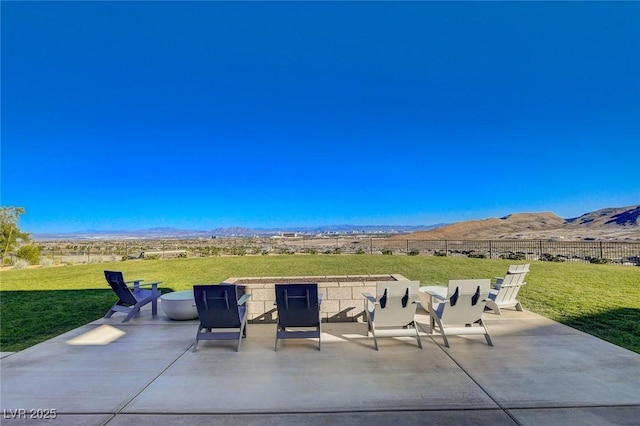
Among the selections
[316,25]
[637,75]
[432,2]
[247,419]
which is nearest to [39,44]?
[316,25]

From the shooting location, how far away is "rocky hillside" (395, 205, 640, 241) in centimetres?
4312

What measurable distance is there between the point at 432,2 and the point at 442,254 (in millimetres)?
14355

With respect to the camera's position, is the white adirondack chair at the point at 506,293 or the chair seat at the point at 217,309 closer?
the chair seat at the point at 217,309

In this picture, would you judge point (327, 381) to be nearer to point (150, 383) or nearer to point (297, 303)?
point (297, 303)

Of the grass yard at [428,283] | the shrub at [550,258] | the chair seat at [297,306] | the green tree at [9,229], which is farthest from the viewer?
the green tree at [9,229]

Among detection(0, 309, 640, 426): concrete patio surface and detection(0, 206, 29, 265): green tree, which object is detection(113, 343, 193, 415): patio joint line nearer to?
detection(0, 309, 640, 426): concrete patio surface

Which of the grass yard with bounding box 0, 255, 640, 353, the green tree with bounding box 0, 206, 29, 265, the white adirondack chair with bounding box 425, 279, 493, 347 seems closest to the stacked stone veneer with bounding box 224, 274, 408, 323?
the white adirondack chair with bounding box 425, 279, 493, 347

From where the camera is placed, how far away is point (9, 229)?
20688mm

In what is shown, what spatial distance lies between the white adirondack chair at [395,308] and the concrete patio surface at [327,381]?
219 mm

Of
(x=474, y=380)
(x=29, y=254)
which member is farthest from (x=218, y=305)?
(x=29, y=254)

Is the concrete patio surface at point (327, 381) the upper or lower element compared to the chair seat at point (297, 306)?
lower

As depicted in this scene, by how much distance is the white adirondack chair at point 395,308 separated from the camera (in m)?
4.82

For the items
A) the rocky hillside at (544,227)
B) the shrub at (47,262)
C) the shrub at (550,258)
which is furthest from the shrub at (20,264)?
the rocky hillside at (544,227)

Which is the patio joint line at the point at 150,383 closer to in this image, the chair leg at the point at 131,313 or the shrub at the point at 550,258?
the chair leg at the point at 131,313
